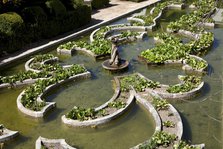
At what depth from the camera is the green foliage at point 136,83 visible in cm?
1700

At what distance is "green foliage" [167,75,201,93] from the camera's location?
16.6 m

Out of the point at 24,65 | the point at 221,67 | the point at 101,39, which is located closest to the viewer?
the point at 221,67

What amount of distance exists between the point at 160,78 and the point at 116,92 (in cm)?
309

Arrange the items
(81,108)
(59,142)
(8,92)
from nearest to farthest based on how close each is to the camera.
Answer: (59,142) < (81,108) < (8,92)

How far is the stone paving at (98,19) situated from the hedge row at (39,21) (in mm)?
613

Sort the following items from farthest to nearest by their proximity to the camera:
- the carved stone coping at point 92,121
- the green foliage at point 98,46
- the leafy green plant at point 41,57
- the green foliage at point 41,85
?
the green foliage at point 98,46 < the leafy green plant at point 41,57 < the green foliage at point 41,85 < the carved stone coping at point 92,121

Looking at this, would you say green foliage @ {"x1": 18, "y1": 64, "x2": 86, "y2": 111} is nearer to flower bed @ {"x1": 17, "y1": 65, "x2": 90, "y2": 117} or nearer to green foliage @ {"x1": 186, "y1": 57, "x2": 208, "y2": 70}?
flower bed @ {"x1": 17, "y1": 65, "x2": 90, "y2": 117}

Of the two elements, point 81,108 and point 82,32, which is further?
point 82,32

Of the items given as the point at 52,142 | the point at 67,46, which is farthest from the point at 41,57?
the point at 52,142

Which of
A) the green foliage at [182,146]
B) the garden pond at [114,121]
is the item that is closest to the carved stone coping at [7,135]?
the garden pond at [114,121]

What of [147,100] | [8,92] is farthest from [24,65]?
[147,100]

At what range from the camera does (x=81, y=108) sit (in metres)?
15.3

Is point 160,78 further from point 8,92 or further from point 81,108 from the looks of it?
point 8,92

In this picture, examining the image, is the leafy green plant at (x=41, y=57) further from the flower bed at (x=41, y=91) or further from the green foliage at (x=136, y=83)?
the green foliage at (x=136, y=83)
